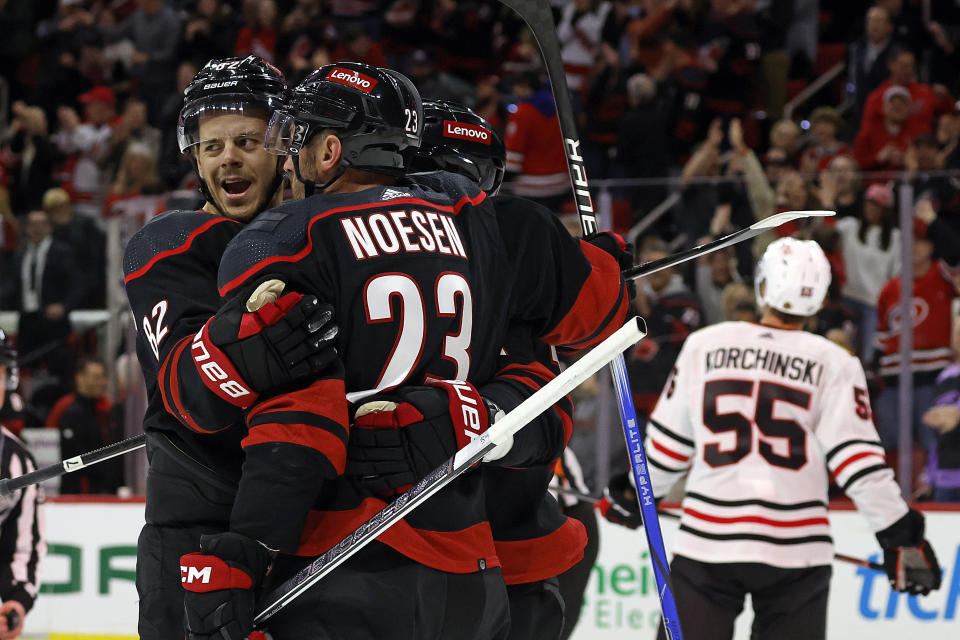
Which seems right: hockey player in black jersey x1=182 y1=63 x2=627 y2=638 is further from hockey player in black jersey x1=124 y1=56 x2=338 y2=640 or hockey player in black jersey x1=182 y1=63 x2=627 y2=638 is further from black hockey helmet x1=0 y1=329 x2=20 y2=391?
black hockey helmet x1=0 y1=329 x2=20 y2=391

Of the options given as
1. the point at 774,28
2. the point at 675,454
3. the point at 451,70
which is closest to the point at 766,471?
the point at 675,454

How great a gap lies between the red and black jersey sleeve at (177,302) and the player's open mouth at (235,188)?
143 millimetres

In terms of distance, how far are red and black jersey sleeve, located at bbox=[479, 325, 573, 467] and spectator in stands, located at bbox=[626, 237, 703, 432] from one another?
3298 mm

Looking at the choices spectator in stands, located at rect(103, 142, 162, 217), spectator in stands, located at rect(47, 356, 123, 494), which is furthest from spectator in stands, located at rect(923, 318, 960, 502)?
spectator in stands, located at rect(103, 142, 162, 217)

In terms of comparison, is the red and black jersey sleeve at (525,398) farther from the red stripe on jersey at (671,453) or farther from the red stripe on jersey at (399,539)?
the red stripe on jersey at (671,453)

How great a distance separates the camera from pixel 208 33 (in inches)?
421

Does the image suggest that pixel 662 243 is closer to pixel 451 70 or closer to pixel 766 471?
pixel 766 471

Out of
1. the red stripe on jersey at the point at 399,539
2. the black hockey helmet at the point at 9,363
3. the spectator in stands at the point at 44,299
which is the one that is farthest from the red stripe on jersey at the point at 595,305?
the spectator in stands at the point at 44,299

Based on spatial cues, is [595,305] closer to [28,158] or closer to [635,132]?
[635,132]

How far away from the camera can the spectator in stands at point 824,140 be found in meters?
7.87

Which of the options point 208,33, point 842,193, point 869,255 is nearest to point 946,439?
point 869,255

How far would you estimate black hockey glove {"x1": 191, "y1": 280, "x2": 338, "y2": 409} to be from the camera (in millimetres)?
2189

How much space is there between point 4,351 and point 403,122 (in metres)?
2.53

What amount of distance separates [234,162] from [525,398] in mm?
783
